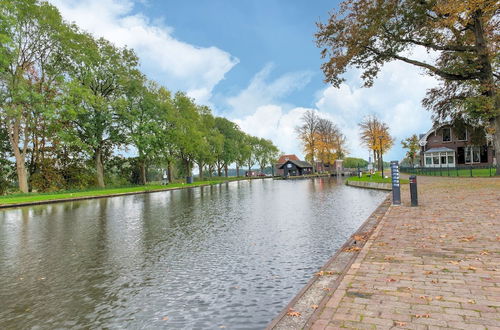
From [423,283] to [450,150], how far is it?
55386mm

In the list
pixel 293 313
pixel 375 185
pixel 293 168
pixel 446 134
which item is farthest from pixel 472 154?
pixel 293 313

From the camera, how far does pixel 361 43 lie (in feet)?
69.0

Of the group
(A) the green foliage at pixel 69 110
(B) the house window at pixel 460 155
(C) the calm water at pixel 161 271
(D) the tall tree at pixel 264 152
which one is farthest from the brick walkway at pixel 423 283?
(D) the tall tree at pixel 264 152

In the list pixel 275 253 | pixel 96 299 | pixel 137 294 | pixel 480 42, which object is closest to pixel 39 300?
pixel 96 299

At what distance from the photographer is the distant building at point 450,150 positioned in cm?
4788

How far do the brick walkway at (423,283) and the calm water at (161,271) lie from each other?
1.02m

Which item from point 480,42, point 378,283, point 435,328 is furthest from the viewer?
point 480,42

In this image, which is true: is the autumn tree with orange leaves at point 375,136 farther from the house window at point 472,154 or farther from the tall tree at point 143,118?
the tall tree at point 143,118

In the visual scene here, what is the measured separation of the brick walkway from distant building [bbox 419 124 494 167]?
48892 mm

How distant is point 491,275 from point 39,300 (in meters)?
→ 6.98

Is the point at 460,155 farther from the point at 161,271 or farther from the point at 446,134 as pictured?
the point at 161,271

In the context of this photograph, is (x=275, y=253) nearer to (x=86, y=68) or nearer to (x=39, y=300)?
(x=39, y=300)

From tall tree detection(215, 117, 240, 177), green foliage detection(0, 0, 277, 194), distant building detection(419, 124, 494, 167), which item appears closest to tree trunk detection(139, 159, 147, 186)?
green foliage detection(0, 0, 277, 194)

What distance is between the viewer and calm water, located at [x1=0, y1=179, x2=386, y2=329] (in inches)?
166
